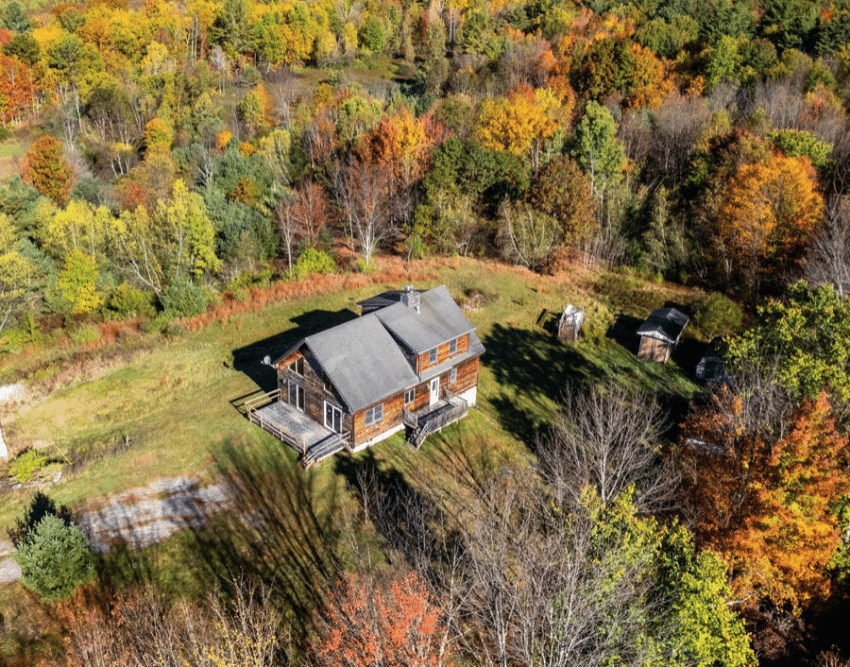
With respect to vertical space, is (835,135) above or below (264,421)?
above

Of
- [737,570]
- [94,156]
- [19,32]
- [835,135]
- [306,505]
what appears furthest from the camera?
[19,32]

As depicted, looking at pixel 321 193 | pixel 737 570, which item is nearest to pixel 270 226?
pixel 321 193

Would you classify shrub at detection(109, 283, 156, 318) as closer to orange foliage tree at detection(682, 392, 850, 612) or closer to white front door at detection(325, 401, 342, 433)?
white front door at detection(325, 401, 342, 433)

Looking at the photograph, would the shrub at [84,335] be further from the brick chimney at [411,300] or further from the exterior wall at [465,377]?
the exterior wall at [465,377]

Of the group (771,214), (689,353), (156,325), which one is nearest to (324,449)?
(156,325)

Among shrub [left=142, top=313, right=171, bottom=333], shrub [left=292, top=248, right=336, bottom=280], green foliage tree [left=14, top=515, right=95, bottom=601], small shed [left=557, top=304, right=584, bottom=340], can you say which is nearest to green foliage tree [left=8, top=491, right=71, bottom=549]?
green foliage tree [left=14, top=515, right=95, bottom=601]

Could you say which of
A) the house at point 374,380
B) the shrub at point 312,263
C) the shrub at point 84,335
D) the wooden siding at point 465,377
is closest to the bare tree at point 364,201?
the shrub at point 312,263

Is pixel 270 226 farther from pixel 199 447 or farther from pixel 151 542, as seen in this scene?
pixel 151 542
